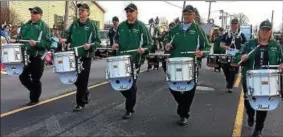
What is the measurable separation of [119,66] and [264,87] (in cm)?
232

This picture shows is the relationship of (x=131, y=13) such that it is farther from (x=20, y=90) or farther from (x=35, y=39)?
(x=20, y=90)

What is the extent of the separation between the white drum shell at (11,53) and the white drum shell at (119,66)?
1.99 meters

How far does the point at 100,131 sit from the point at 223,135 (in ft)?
6.60

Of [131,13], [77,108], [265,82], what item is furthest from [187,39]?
[77,108]

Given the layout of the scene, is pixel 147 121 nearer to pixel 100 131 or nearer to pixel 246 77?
pixel 100 131

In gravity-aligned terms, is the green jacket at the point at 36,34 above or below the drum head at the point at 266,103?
above

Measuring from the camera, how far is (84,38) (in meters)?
8.33

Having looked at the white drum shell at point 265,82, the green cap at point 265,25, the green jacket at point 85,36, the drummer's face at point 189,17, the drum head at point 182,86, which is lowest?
the drum head at point 182,86

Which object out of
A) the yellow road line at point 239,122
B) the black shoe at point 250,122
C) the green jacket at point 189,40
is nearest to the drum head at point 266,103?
the yellow road line at point 239,122

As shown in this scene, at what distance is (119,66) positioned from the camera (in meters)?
7.12

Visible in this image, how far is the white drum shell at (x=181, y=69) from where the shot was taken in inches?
270

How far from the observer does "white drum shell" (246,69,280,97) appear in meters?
6.27

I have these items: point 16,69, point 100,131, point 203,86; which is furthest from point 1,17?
point 100,131

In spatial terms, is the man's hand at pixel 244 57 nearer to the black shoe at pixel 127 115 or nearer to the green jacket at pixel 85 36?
the black shoe at pixel 127 115
